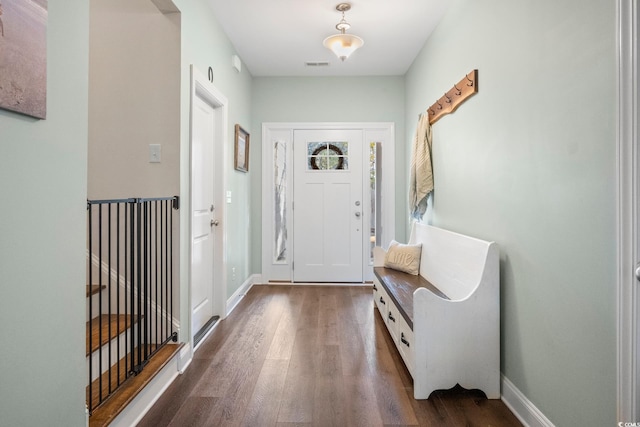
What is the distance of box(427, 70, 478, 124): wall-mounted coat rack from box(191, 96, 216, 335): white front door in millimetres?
1951

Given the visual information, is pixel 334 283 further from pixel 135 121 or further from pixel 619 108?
pixel 619 108

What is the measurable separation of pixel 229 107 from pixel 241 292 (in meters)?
1.98

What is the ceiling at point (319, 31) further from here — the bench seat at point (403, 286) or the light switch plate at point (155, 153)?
the bench seat at point (403, 286)

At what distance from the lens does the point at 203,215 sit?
9.59ft

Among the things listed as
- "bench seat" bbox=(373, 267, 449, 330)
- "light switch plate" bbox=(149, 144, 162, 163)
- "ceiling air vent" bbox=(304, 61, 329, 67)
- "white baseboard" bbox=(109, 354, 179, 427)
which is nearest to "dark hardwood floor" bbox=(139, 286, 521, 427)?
"white baseboard" bbox=(109, 354, 179, 427)

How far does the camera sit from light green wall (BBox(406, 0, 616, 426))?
1263mm

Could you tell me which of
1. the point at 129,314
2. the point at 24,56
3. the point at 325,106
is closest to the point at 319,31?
the point at 325,106

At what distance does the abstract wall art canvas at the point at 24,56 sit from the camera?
0.98m

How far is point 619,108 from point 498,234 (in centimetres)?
99

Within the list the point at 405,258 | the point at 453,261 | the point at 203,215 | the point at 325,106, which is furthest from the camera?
the point at 325,106

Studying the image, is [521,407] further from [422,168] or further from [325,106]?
[325,106]

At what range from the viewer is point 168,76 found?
7.46 feet

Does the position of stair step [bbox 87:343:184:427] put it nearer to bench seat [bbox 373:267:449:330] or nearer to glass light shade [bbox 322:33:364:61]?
bench seat [bbox 373:267:449:330]

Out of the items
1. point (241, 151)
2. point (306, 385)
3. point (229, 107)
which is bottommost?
point (306, 385)
